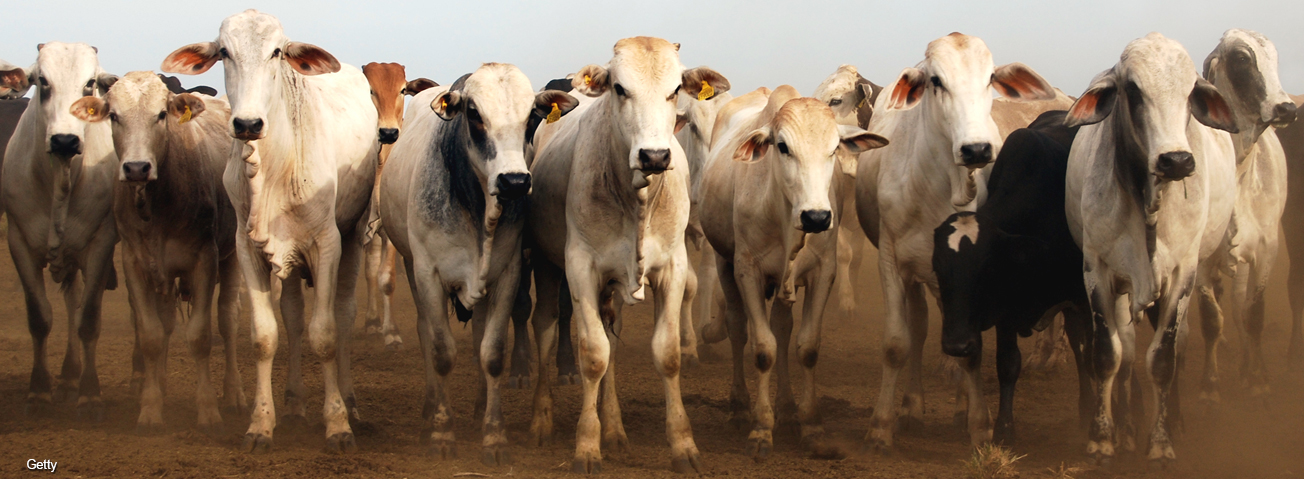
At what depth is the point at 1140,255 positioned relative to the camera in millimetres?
5797

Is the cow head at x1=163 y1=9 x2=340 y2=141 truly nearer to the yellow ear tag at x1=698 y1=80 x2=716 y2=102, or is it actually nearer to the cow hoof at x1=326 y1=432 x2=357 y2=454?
the cow hoof at x1=326 y1=432 x2=357 y2=454

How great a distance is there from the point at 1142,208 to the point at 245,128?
4641mm

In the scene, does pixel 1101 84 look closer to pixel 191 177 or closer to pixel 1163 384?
pixel 1163 384

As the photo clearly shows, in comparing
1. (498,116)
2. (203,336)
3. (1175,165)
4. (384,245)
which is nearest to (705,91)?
(498,116)

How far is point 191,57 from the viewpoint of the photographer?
6.41 metres

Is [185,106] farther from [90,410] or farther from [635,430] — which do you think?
[635,430]

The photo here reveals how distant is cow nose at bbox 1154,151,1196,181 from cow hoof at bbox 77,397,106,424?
6.36m

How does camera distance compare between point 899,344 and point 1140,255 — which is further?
point 899,344

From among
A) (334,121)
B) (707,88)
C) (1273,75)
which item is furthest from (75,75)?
(1273,75)

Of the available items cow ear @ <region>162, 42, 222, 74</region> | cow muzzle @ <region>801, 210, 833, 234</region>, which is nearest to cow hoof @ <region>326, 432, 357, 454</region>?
cow ear @ <region>162, 42, 222, 74</region>

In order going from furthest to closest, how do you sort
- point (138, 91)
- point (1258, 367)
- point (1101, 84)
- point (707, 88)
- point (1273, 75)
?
1. point (1258, 367)
2. point (1273, 75)
3. point (138, 91)
4. point (707, 88)
5. point (1101, 84)

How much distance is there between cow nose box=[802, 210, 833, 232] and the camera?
576cm

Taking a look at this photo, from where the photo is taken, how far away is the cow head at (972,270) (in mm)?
6012

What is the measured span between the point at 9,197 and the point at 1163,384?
7.43 m
